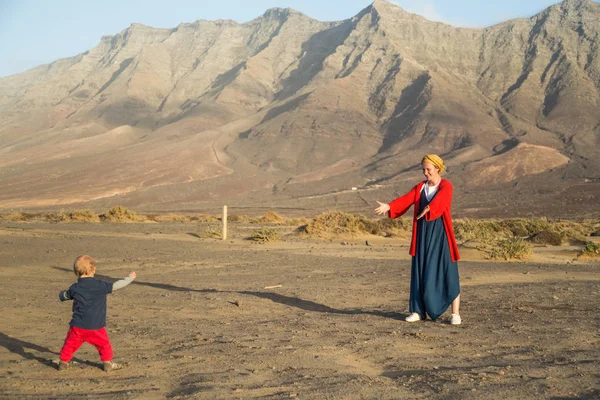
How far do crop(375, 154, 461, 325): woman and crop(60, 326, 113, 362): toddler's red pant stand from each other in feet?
12.8

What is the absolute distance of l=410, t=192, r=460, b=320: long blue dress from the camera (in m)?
8.67

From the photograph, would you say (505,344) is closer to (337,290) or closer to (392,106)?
(337,290)

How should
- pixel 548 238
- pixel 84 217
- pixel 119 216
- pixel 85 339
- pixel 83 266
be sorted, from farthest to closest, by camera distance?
pixel 119 216 < pixel 84 217 < pixel 548 238 < pixel 83 266 < pixel 85 339

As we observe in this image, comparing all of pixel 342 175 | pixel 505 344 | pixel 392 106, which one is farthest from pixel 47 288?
pixel 392 106

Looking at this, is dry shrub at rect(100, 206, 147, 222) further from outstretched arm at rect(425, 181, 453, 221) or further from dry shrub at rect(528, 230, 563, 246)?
outstretched arm at rect(425, 181, 453, 221)

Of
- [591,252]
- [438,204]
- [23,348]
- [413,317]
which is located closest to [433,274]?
[413,317]

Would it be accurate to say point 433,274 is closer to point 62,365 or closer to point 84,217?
point 62,365

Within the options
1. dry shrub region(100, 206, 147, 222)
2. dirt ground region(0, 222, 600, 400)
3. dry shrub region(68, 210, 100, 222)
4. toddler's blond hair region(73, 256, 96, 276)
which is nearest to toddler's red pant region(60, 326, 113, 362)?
dirt ground region(0, 222, 600, 400)

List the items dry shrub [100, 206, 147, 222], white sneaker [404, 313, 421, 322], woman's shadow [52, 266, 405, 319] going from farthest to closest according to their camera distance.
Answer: dry shrub [100, 206, 147, 222], woman's shadow [52, 266, 405, 319], white sneaker [404, 313, 421, 322]

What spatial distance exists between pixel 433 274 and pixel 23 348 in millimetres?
4782

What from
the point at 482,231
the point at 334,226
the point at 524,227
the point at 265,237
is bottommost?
the point at 524,227

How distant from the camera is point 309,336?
7891mm

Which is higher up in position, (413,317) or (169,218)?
(413,317)

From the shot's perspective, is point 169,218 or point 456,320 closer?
point 456,320
